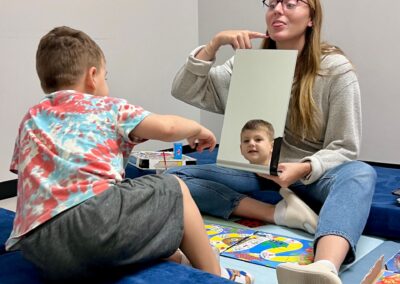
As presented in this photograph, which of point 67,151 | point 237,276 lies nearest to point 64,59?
point 67,151

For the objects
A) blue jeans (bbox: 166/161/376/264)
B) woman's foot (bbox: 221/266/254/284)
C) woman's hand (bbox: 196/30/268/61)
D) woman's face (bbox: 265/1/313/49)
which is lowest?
woman's foot (bbox: 221/266/254/284)

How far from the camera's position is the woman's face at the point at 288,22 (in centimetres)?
148

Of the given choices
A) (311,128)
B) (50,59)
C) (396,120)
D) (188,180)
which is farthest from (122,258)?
(396,120)

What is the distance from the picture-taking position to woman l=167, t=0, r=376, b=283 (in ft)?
4.41

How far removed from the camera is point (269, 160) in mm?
1346

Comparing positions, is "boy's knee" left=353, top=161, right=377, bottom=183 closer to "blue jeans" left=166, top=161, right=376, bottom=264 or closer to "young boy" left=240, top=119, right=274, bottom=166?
"blue jeans" left=166, top=161, right=376, bottom=264

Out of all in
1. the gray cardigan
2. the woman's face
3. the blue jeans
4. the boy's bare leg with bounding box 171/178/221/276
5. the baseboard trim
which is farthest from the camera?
the baseboard trim

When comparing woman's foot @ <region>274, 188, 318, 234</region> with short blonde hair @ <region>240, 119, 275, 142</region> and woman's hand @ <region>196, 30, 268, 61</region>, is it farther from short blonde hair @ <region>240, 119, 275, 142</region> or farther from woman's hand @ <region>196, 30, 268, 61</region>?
woman's hand @ <region>196, 30, 268, 61</region>

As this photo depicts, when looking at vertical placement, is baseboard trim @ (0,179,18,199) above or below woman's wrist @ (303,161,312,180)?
below

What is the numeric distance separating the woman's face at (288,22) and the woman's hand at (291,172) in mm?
417

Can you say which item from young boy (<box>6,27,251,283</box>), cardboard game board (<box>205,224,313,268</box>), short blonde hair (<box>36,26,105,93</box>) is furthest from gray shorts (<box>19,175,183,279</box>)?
cardboard game board (<box>205,224,313,268</box>)

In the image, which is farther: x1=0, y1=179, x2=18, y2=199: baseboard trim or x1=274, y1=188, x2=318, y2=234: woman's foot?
x1=0, y1=179, x2=18, y2=199: baseboard trim

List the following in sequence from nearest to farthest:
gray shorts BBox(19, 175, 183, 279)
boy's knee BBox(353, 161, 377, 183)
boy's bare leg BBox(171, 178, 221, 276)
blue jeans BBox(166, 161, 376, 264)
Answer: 1. gray shorts BBox(19, 175, 183, 279)
2. boy's bare leg BBox(171, 178, 221, 276)
3. blue jeans BBox(166, 161, 376, 264)
4. boy's knee BBox(353, 161, 377, 183)

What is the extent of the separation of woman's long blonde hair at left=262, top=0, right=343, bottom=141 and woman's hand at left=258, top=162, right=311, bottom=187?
156 millimetres
